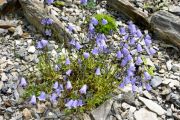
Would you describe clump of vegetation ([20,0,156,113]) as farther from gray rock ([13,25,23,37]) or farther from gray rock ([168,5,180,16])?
gray rock ([168,5,180,16])

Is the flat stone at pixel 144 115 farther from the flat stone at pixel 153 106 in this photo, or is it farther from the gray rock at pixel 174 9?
the gray rock at pixel 174 9

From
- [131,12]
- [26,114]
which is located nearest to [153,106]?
[26,114]

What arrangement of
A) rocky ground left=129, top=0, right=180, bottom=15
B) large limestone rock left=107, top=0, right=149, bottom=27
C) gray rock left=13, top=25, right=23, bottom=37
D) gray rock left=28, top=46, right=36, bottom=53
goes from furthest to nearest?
rocky ground left=129, top=0, right=180, bottom=15
large limestone rock left=107, top=0, right=149, bottom=27
gray rock left=13, top=25, right=23, bottom=37
gray rock left=28, top=46, right=36, bottom=53

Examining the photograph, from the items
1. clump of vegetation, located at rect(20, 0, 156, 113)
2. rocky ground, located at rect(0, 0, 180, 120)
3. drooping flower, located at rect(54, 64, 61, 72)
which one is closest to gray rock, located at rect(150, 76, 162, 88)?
rocky ground, located at rect(0, 0, 180, 120)

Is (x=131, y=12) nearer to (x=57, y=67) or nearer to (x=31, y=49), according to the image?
(x=31, y=49)

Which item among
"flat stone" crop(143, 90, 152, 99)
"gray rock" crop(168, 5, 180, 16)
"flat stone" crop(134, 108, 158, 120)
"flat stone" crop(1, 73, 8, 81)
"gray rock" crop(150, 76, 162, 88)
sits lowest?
"flat stone" crop(134, 108, 158, 120)

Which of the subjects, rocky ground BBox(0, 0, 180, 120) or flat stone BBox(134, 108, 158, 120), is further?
flat stone BBox(134, 108, 158, 120)

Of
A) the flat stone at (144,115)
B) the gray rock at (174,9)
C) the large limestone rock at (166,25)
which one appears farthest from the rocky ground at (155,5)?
the flat stone at (144,115)
